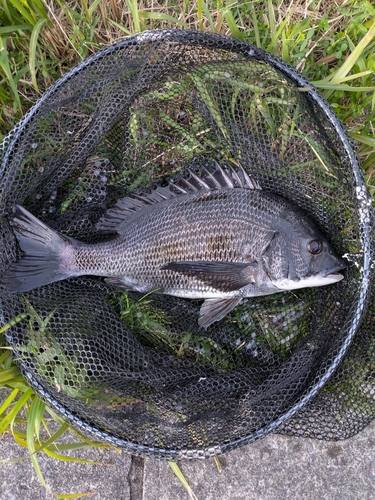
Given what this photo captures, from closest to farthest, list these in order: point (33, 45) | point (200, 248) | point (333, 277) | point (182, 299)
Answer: point (333, 277) → point (200, 248) → point (33, 45) → point (182, 299)

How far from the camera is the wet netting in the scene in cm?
263

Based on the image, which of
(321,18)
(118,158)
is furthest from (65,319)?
(321,18)

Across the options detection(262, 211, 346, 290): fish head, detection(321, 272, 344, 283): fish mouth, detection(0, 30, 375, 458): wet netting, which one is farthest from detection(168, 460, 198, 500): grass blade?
detection(321, 272, 344, 283): fish mouth

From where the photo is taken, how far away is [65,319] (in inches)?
112

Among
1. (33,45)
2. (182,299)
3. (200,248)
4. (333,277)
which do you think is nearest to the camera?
(333,277)

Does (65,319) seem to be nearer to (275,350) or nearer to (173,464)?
(173,464)

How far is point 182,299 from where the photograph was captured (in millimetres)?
3145

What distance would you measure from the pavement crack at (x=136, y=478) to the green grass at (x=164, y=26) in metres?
0.28

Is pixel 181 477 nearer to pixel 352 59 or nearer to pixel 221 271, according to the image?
pixel 221 271

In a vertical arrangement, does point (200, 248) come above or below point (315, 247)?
above

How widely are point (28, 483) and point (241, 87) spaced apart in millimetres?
3015

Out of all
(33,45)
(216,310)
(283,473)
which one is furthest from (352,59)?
(283,473)

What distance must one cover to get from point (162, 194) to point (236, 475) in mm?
1976

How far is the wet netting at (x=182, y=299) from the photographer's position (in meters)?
2.63
